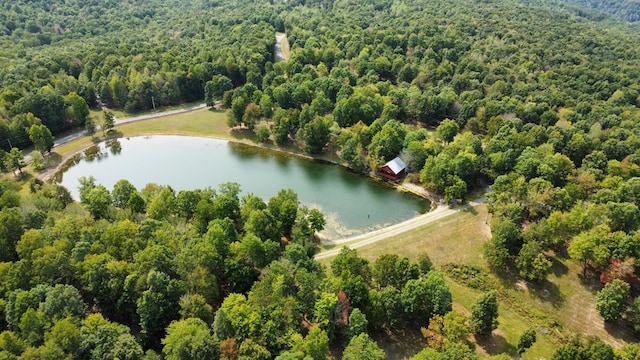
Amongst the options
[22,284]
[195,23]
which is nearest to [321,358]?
[22,284]

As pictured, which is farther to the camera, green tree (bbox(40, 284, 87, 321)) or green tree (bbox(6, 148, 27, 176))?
green tree (bbox(6, 148, 27, 176))

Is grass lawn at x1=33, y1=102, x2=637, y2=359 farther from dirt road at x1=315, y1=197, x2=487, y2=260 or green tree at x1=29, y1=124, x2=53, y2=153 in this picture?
green tree at x1=29, y1=124, x2=53, y2=153

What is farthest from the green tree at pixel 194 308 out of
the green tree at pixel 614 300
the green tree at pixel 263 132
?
the green tree at pixel 263 132

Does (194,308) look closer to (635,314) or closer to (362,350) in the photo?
(362,350)

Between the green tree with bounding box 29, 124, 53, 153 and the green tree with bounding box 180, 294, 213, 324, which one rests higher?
the green tree with bounding box 29, 124, 53, 153

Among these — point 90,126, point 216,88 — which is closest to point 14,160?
point 90,126

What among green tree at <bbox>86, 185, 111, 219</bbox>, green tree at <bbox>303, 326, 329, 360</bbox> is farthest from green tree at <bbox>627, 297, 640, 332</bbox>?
green tree at <bbox>86, 185, 111, 219</bbox>
